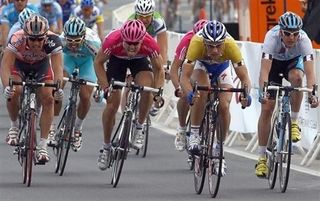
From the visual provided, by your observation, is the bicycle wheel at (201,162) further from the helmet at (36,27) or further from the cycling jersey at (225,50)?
the helmet at (36,27)

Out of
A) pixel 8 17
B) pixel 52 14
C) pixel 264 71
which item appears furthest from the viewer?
pixel 52 14

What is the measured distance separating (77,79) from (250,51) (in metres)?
3.70

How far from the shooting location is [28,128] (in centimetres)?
1684

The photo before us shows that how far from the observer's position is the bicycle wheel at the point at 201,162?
16250mm

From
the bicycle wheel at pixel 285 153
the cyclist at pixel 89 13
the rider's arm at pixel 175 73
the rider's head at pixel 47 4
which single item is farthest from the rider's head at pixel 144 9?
the cyclist at pixel 89 13

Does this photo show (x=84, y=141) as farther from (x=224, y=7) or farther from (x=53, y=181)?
(x=224, y=7)

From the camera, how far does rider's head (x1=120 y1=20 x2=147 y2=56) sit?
1705 cm

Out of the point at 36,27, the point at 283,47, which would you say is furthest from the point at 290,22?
the point at 36,27

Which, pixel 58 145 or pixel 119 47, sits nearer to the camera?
pixel 119 47

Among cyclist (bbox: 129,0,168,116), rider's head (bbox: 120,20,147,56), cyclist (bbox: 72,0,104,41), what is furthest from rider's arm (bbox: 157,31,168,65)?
cyclist (bbox: 72,0,104,41)

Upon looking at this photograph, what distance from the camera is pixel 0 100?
Answer: 28.9 m

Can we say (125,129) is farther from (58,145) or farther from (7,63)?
(58,145)

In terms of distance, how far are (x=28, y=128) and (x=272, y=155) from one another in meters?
2.52

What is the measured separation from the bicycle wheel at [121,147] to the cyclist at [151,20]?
152 inches
